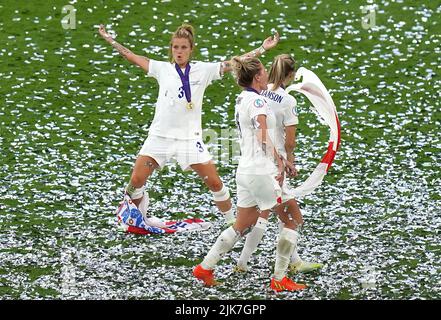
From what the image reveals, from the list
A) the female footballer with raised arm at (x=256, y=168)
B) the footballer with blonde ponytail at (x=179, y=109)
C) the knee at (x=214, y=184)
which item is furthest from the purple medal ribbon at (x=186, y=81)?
the female footballer with raised arm at (x=256, y=168)

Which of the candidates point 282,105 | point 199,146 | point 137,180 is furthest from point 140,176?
point 282,105

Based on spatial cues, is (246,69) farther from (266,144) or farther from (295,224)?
(295,224)

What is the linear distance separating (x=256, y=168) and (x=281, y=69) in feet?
3.73

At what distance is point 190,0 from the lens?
25.0m

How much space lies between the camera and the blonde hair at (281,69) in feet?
46.6

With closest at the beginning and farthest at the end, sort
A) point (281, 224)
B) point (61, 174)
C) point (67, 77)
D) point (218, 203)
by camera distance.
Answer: point (281, 224)
point (218, 203)
point (61, 174)
point (67, 77)

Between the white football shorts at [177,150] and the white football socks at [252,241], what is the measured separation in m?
1.51

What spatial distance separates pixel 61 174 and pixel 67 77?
4112mm

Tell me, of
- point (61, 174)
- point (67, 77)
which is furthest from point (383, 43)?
point (61, 174)

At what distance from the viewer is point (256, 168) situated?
13.9 metres

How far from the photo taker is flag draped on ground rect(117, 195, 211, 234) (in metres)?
16.0

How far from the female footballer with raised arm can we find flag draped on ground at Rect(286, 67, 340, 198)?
0.92 metres

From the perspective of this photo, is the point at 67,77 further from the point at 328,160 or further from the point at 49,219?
the point at 328,160
